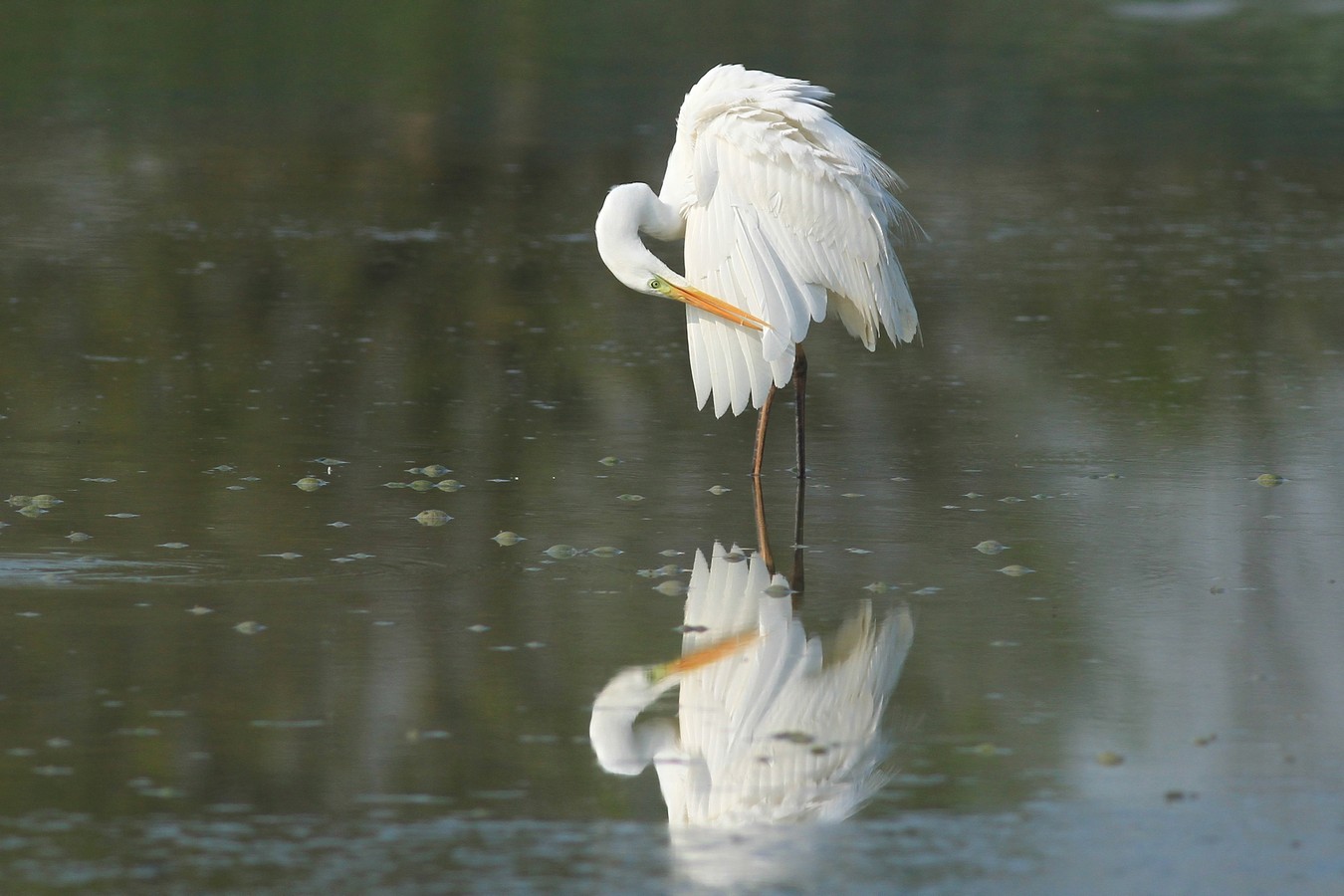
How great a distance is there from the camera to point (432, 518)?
824 cm

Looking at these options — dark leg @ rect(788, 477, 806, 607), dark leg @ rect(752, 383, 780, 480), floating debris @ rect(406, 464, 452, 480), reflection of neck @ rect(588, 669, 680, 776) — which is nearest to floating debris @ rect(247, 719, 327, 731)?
reflection of neck @ rect(588, 669, 680, 776)

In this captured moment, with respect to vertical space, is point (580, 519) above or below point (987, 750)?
below

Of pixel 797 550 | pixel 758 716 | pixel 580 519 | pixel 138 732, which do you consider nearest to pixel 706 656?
pixel 758 716

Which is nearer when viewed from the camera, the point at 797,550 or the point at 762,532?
the point at 797,550

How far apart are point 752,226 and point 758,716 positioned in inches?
136

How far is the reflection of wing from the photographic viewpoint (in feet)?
17.8

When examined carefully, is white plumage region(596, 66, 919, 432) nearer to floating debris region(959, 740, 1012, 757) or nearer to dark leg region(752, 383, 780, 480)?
dark leg region(752, 383, 780, 480)

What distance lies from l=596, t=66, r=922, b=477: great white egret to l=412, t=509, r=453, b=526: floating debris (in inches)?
53.9

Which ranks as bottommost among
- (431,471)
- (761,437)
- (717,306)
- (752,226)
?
(431,471)

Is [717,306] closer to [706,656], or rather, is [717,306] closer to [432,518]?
[432,518]

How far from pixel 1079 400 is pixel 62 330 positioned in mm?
5716

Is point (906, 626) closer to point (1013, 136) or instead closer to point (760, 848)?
point (760, 848)

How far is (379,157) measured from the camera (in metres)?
19.4

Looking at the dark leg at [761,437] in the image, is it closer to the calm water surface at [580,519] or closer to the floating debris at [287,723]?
the calm water surface at [580,519]
